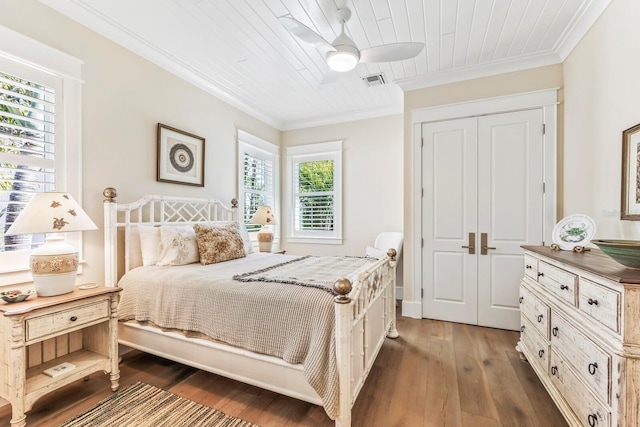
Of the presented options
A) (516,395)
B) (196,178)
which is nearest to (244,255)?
(196,178)

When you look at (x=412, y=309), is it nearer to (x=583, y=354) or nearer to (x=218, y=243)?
(x=583, y=354)

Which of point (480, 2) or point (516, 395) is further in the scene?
point (480, 2)

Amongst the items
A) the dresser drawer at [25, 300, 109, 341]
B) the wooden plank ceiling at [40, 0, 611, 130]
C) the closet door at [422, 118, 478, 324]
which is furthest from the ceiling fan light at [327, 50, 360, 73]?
the dresser drawer at [25, 300, 109, 341]

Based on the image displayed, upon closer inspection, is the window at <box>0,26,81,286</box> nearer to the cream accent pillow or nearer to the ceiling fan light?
the cream accent pillow

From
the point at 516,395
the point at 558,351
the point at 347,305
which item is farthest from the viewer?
the point at 516,395

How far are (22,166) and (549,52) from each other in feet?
15.4

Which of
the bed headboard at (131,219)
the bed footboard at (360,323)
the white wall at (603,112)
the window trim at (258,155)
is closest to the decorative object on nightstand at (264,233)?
the window trim at (258,155)

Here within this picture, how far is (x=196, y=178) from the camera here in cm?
338

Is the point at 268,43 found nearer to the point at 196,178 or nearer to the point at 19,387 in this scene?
the point at 196,178

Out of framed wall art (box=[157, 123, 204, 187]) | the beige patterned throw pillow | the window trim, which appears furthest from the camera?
the window trim

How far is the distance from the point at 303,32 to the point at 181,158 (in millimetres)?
1980

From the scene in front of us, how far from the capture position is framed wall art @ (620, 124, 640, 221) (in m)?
1.80

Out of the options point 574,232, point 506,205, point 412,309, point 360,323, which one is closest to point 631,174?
point 574,232

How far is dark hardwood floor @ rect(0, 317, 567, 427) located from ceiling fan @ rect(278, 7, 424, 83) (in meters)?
2.44
